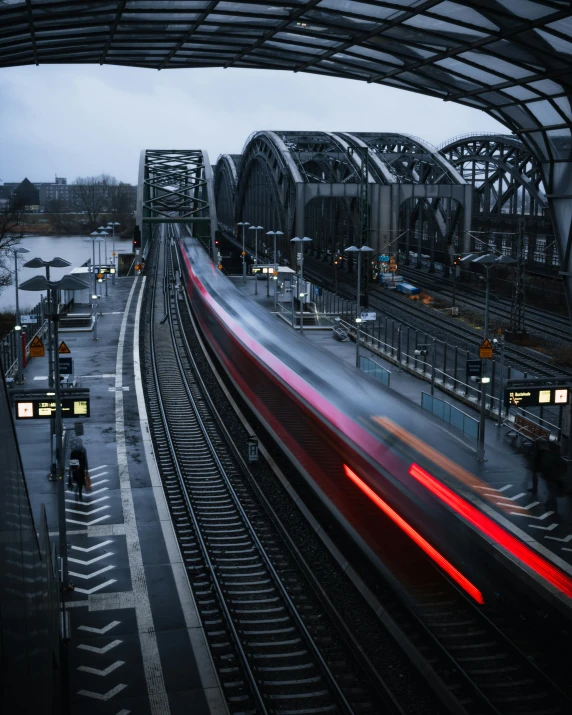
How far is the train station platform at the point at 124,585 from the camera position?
1123 cm

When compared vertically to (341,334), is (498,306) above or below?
above

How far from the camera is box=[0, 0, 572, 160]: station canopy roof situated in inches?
532

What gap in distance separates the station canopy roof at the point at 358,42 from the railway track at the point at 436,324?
51.8 feet

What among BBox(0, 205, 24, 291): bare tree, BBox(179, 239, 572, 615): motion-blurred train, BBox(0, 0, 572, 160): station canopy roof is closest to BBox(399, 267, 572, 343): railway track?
BBox(0, 0, 572, 160): station canopy roof

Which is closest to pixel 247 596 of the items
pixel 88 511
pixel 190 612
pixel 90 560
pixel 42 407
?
pixel 190 612

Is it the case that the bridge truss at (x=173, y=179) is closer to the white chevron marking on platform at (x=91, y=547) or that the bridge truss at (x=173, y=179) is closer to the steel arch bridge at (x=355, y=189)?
the steel arch bridge at (x=355, y=189)

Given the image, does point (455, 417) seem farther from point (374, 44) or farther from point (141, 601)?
point (141, 601)

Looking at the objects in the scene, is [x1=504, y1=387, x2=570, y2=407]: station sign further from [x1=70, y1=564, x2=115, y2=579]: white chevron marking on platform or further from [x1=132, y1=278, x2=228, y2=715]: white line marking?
[x1=70, y1=564, x2=115, y2=579]: white chevron marking on platform

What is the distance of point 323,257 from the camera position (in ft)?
309

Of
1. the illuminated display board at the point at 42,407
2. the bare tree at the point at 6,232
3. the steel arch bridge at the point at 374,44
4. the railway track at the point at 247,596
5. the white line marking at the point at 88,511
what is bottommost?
the railway track at the point at 247,596

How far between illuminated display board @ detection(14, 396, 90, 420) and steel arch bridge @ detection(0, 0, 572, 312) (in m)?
7.97

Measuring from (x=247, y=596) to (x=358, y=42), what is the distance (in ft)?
36.9

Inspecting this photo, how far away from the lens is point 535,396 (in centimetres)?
2008

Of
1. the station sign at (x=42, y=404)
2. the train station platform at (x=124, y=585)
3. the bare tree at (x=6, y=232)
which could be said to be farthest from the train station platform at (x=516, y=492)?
the bare tree at (x=6, y=232)
